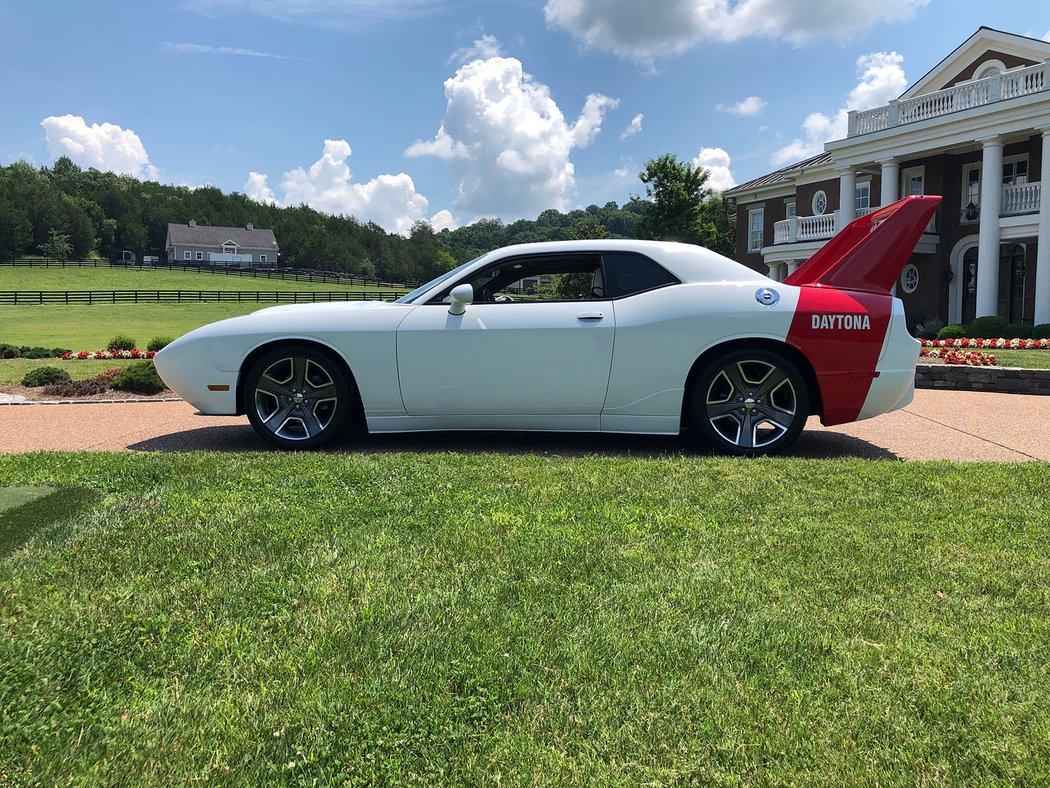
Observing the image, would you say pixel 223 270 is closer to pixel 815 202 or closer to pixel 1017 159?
pixel 815 202

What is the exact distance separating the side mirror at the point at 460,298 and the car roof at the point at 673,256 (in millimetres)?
279

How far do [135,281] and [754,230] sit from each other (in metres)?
57.3

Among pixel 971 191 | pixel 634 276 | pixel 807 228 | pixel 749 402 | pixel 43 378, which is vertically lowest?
pixel 43 378

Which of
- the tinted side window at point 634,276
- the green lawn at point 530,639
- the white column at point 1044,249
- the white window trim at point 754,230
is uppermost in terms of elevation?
the white window trim at point 754,230

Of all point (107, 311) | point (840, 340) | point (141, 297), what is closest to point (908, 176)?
point (840, 340)

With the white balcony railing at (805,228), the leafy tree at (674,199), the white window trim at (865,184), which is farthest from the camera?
the leafy tree at (674,199)

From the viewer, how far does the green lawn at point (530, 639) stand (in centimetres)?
178

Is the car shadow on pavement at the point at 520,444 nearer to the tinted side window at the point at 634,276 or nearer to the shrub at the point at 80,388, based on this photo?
the tinted side window at the point at 634,276

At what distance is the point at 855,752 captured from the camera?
1.79 meters

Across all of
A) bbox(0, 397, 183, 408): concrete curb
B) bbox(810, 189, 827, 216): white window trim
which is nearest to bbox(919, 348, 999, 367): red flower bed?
bbox(0, 397, 183, 408): concrete curb

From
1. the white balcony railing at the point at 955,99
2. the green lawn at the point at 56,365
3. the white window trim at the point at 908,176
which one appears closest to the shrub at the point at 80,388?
the green lawn at the point at 56,365

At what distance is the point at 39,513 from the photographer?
3621 mm

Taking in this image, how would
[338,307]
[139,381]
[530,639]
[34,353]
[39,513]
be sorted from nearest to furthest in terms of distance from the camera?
[530,639]
[39,513]
[338,307]
[139,381]
[34,353]

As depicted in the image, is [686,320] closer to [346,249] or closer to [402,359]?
[402,359]
